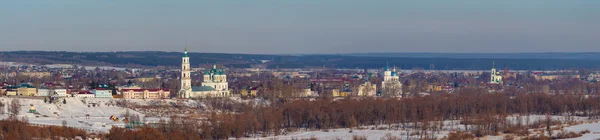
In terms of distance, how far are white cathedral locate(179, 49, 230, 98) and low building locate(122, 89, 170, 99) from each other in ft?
4.59

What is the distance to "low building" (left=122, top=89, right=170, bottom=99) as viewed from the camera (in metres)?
71.9

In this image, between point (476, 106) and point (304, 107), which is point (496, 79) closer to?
point (476, 106)

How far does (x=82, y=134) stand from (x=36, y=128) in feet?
5.92

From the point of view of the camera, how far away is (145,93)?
241ft

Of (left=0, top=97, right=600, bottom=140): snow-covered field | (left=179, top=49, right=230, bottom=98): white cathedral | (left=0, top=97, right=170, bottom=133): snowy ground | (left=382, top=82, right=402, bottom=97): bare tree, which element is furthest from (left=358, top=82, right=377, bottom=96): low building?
(left=0, top=97, right=170, bottom=133): snowy ground

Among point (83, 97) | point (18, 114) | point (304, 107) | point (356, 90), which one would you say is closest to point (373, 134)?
point (304, 107)

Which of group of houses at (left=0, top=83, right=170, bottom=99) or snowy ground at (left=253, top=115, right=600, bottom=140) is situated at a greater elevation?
group of houses at (left=0, top=83, right=170, bottom=99)

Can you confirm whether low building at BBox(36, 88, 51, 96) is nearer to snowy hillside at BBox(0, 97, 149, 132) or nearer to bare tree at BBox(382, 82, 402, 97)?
snowy hillside at BBox(0, 97, 149, 132)

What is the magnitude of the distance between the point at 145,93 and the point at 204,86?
6.12m

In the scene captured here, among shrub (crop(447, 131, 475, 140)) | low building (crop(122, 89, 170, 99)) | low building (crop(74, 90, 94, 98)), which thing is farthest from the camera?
low building (crop(122, 89, 170, 99))

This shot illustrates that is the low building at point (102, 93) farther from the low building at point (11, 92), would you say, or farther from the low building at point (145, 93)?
the low building at point (11, 92)

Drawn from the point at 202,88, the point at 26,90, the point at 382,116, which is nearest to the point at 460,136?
the point at 382,116

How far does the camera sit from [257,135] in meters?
43.3

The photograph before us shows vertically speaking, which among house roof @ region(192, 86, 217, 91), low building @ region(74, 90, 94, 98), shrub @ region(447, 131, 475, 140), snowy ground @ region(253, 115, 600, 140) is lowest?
snowy ground @ region(253, 115, 600, 140)
